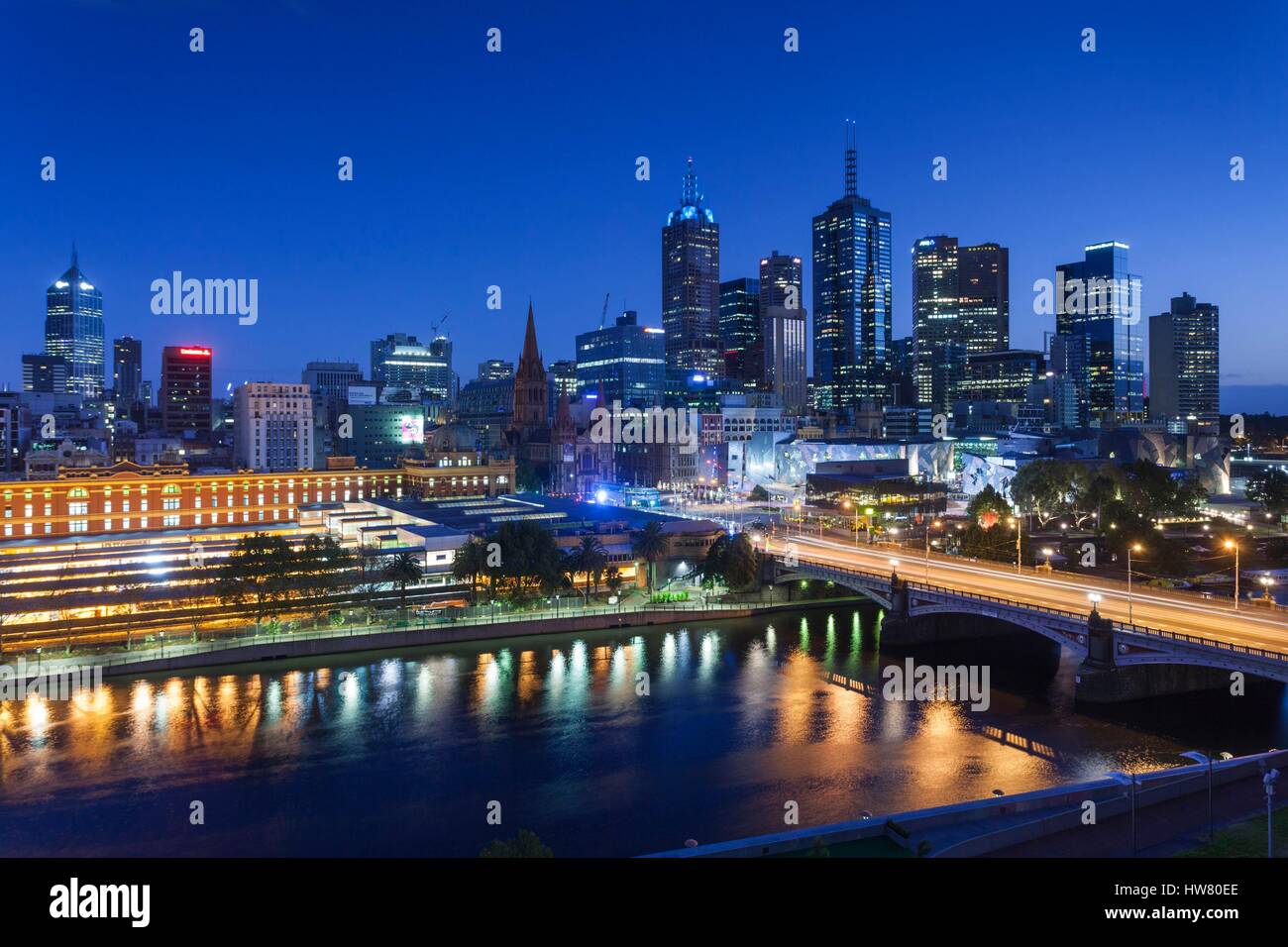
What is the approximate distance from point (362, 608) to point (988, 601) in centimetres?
3217

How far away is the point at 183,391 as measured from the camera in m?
162

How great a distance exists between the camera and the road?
3541cm

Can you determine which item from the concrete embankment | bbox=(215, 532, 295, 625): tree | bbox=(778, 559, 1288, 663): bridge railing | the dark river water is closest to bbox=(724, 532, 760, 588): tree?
the concrete embankment

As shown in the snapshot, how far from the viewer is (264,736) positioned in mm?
33312

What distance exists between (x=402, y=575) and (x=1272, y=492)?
75372mm

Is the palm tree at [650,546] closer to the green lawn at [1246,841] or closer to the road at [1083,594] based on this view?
the road at [1083,594]

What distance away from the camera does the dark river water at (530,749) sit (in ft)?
83.6

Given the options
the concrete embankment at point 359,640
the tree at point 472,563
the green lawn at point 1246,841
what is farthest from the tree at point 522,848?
the tree at point 472,563

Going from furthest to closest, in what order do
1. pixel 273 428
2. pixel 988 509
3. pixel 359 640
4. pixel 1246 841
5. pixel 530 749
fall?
pixel 273 428
pixel 988 509
pixel 359 640
pixel 530 749
pixel 1246 841

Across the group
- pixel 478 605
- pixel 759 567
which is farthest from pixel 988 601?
pixel 478 605

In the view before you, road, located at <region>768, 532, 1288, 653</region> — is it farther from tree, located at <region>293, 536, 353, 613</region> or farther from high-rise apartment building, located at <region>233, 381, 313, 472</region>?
high-rise apartment building, located at <region>233, 381, 313, 472</region>

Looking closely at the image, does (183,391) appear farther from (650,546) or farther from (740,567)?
(740,567)

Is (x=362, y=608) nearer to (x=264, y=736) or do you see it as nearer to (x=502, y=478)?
(x=264, y=736)

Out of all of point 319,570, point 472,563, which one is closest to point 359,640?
point 319,570
